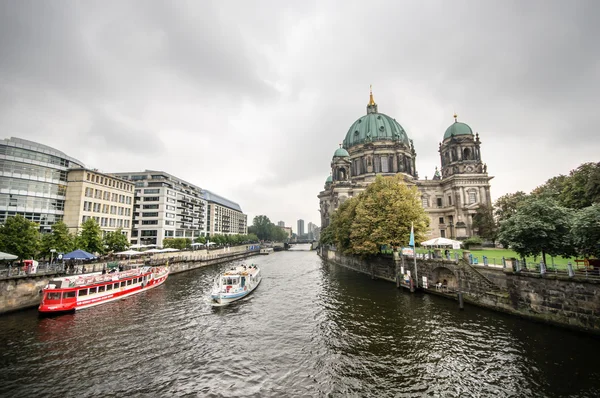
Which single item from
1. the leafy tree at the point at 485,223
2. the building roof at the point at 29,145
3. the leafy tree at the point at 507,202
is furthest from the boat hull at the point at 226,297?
the leafy tree at the point at 485,223

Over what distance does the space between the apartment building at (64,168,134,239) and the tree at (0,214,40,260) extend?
24165 millimetres

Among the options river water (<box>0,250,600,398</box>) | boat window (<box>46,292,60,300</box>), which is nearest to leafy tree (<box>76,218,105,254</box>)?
river water (<box>0,250,600,398</box>)

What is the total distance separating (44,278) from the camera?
31453 mm

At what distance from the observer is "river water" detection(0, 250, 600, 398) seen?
555 inches

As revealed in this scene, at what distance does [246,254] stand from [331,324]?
98216 millimetres

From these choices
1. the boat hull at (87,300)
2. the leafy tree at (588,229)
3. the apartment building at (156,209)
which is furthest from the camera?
the apartment building at (156,209)

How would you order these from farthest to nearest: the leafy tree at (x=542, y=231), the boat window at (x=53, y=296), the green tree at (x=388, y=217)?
the green tree at (x=388, y=217), the boat window at (x=53, y=296), the leafy tree at (x=542, y=231)

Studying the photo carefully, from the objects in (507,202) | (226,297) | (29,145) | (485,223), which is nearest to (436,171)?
(485,223)

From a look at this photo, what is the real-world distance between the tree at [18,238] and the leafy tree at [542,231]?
52.1 metres

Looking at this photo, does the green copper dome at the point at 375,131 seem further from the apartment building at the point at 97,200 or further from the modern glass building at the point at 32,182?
the modern glass building at the point at 32,182

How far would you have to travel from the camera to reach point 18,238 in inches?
1304

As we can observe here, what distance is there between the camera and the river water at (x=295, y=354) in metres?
14.1

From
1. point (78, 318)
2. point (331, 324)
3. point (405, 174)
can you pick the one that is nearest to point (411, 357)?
point (331, 324)

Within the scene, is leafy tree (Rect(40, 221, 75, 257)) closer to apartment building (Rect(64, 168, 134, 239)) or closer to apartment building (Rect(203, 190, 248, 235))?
apartment building (Rect(64, 168, 134, 239))
